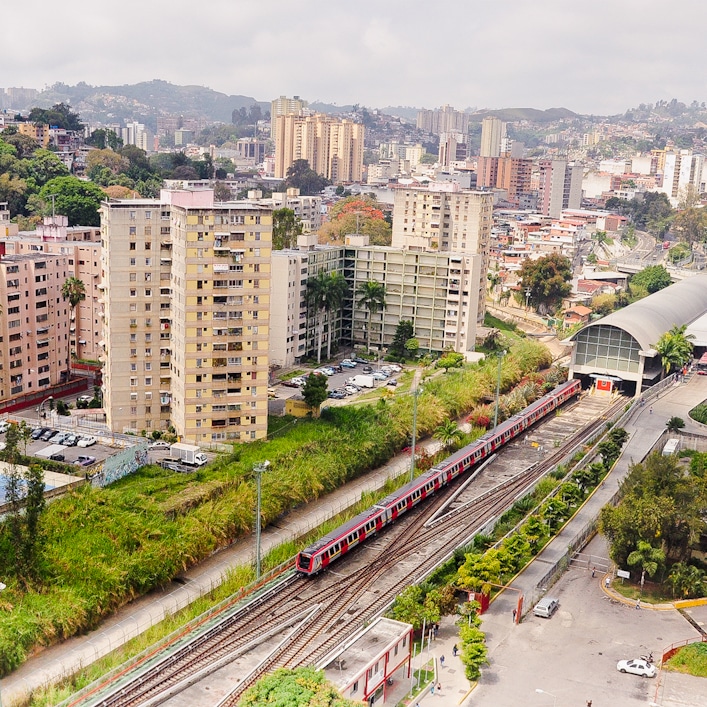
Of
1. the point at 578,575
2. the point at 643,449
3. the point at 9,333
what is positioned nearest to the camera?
the point at 578,575

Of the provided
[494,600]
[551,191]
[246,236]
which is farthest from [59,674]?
[551,191]

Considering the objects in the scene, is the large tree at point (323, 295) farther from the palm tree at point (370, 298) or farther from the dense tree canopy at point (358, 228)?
the dense tree canopy at point (358, 228)

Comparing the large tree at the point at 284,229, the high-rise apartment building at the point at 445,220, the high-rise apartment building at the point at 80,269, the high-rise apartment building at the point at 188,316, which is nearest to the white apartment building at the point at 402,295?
the high-rise apartment building at the point at 445,220

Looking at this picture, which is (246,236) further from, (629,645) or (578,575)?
(629,645)

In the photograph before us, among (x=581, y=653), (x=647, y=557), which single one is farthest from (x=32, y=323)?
(x=581, y=653)

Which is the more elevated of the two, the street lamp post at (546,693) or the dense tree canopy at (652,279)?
the dense tree canopy at (652,279)
